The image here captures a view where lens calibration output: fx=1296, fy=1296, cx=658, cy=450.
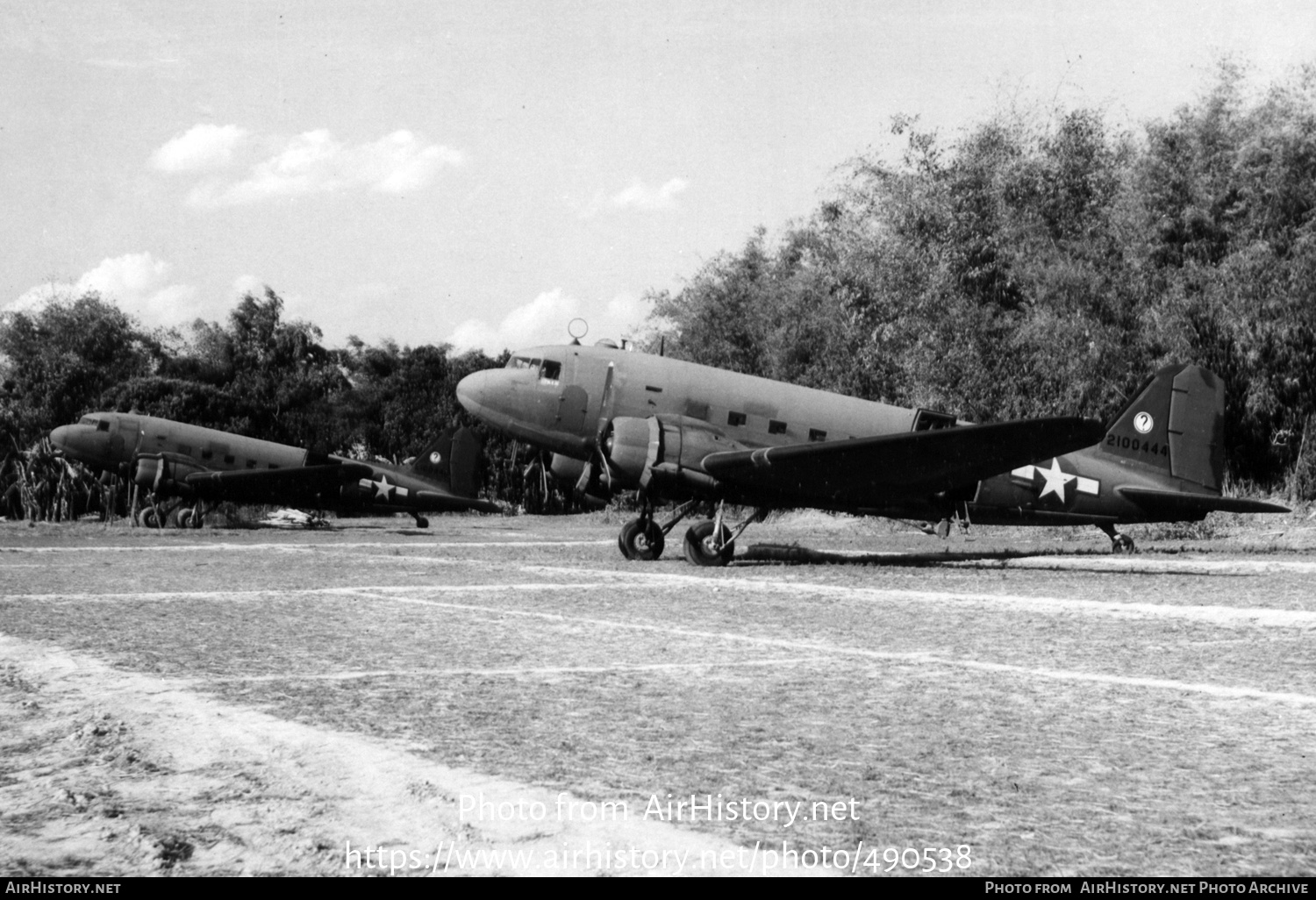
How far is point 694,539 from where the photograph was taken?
19.2 metres

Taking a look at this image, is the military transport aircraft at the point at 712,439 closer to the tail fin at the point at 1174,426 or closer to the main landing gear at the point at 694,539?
the main landing gear at the point at 694,539

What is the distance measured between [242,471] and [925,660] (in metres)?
31.8

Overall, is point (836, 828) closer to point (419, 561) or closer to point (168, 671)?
point (168, 671)

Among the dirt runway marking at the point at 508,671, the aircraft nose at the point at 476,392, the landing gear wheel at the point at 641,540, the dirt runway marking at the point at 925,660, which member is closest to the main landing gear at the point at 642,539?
the landing gear wheel at the point at 641,540

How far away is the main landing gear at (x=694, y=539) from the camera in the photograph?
19094 millimetres

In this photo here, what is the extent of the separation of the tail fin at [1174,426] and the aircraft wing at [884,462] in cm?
371

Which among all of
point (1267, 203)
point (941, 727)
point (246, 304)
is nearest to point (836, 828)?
point (941, 727)

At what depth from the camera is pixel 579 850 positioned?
3.87 metres

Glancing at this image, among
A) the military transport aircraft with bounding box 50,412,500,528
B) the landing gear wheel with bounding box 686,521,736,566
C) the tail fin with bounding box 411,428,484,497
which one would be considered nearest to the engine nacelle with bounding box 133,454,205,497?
the military transport aircraft with bounding box 50,412,500,528

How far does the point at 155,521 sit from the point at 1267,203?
97.9ft

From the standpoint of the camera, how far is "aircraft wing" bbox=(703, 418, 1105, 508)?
17.8 meters

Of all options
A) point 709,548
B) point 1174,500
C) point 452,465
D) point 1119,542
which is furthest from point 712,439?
point 452,465

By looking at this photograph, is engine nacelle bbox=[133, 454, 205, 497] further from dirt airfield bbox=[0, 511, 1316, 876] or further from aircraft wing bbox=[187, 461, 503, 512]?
dirt airfield bbox=[0, 511, 1316, 876]

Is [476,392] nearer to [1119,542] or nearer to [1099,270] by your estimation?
[1119,542]
